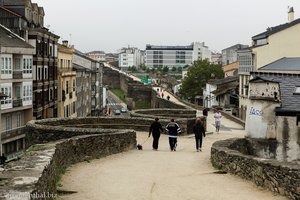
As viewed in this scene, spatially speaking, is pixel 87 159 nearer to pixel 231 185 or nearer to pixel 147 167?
pixel 147 167

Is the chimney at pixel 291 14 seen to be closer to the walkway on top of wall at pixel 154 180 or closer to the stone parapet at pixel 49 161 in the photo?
the stone parapet at pixel 49 161

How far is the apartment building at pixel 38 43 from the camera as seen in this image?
141ft

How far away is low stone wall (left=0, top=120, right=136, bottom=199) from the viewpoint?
806cm

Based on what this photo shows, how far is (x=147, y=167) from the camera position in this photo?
15.2m

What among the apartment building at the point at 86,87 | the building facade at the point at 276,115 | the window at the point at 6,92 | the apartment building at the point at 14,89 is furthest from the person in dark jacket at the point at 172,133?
Result: the apartment building at the point at 86,87

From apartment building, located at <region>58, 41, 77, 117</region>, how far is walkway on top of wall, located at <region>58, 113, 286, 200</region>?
3706 centimetres

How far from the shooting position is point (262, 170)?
1205 centimetres

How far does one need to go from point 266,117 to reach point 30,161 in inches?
385

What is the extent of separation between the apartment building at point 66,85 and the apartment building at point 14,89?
37.2 ft

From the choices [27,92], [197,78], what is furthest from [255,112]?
[197,78]

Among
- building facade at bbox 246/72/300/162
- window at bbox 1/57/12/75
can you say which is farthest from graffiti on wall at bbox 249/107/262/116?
window at bbox 1/57/12/75

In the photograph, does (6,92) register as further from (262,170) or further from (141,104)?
(141,104)

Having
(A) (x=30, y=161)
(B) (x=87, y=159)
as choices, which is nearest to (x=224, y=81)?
(B) (x=87, y=159)

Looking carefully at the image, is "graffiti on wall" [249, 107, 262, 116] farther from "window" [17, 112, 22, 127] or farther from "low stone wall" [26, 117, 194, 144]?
"window" [17, 112, 22, 127]
